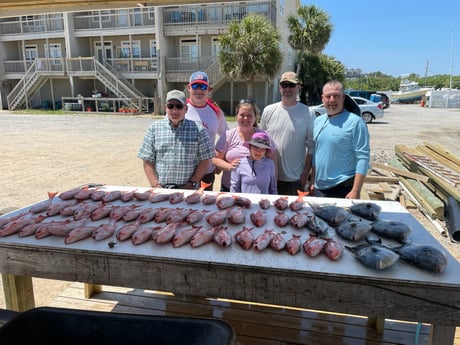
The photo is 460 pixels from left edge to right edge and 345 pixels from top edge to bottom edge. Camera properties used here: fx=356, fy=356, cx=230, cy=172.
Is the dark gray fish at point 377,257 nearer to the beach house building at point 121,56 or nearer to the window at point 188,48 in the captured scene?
the beach house building at point 121,56

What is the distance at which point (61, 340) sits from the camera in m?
1.29

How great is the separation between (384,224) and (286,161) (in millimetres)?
1631

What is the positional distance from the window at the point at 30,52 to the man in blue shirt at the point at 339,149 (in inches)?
1316

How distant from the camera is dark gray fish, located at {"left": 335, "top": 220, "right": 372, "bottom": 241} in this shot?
2150 mm

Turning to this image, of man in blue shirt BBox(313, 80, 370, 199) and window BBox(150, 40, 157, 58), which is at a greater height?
window BBox(150, 40, 157, 58)

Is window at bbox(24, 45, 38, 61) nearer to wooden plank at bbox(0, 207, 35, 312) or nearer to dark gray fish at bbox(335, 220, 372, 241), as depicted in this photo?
wooden plank at bbox(0, 207, 35, 312)

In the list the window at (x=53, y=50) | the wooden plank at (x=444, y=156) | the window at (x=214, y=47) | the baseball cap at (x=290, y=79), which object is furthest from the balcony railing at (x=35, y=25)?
the baseball cap at (x=290, y=79)

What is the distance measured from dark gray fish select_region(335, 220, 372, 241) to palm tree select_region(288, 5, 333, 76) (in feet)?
90.4

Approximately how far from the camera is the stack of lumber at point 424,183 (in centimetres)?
609

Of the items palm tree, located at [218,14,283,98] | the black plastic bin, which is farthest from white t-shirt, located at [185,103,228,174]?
palm tree, located at [218,14,283,98]

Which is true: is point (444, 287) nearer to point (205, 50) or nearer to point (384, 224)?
point (384, 224)

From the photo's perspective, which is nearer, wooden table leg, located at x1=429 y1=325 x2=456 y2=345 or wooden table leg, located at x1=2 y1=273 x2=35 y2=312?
wooden table leg, located at x1=429 y1=325 x2=456 y2=345

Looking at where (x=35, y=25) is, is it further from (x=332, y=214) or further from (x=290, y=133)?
(x=332, y=214)

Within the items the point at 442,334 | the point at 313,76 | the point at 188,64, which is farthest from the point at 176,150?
the point at 313,76
